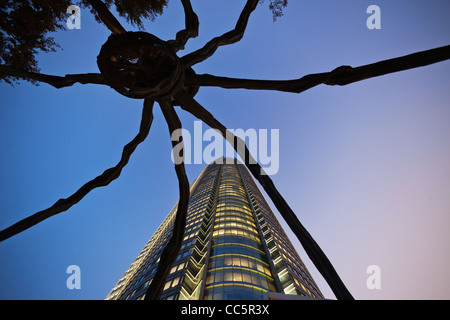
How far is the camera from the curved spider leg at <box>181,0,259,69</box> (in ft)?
7.34

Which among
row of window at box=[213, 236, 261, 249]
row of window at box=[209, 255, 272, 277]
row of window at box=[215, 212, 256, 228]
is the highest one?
row of window at box=[215, 212, 256, 228]

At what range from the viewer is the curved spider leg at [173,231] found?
1996 mm

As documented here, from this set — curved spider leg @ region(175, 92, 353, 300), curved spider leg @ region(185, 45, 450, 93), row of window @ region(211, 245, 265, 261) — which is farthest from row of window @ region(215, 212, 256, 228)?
curved spider leg @ region(185, 45, 450, 93)

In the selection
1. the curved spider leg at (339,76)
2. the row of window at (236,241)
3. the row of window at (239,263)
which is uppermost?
the curved spider leg at (339,76)

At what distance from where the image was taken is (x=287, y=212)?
1697 millimetres

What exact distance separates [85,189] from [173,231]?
103cm

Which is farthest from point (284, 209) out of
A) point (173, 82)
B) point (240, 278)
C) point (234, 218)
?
point (234, 218)

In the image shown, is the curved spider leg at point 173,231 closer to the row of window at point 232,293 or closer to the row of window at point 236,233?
the row of window at point 232,293

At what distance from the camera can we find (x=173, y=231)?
2318 millimetres

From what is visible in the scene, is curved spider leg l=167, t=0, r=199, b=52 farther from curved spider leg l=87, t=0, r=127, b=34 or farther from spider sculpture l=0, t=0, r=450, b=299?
curved spider leg l=87, t=0, r=127, b=34

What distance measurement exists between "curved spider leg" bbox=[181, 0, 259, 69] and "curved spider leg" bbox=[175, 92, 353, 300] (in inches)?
13.8

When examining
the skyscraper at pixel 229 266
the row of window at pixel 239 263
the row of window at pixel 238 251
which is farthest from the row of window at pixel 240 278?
the row of window at pixel 238 251

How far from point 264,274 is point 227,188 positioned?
33400 millimetres
